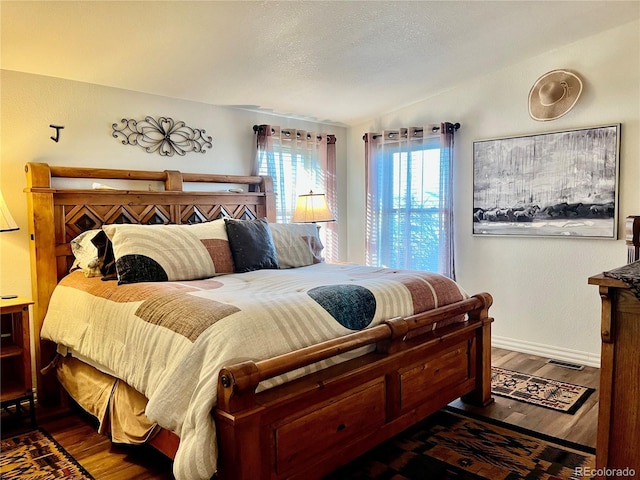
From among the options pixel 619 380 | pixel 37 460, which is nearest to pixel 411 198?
pixel 619 380

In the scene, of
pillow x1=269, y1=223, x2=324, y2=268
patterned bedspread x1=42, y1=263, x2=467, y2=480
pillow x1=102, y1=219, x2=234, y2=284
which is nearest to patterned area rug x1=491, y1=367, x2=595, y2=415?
patterned bedspread x1=42, y1=263, x2=467, y2=480

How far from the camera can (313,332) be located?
6.32 feet

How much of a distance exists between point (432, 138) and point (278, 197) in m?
1.50

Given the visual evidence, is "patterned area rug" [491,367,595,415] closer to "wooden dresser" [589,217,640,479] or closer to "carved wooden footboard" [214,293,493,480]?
"carved wooden footboard" [214,293,493,480]

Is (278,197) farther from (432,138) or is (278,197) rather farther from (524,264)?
(524,264)

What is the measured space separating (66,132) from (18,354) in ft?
4.68

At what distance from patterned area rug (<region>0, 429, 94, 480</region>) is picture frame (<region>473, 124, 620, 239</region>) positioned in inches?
133

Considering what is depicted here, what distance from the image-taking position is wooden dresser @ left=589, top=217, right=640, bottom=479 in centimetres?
150

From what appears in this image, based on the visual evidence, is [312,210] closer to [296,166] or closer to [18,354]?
[296,166]

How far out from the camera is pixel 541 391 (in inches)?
118

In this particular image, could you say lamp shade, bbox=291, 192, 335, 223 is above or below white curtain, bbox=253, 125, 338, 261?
below

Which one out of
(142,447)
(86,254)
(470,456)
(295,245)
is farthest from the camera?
(295,245)

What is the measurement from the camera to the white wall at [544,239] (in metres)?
3.31

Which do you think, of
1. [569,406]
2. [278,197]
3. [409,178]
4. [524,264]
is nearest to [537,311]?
[524,264]
